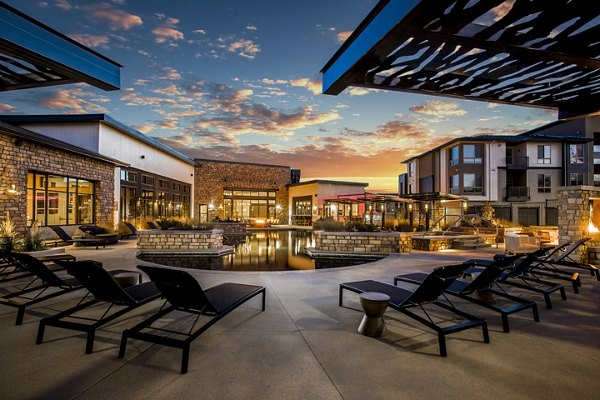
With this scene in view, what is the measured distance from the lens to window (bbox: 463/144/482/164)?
28.8 metres

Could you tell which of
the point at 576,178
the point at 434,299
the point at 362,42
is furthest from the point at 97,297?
the point at 576,178

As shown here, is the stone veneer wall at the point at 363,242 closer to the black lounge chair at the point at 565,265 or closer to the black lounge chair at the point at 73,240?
the black lounge chair at the point at 565,265

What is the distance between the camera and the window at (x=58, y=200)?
42.3ft

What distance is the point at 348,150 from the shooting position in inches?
1314

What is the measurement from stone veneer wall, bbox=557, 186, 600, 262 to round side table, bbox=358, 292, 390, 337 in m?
8.49

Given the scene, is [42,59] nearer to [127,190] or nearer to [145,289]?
[145,289]

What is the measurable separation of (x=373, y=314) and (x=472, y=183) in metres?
29.4

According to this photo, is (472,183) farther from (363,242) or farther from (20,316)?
(20,316)

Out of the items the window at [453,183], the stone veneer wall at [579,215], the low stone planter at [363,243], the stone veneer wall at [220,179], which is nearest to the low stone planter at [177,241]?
the low stone planter at [363,243]

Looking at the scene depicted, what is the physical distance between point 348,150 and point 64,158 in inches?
994

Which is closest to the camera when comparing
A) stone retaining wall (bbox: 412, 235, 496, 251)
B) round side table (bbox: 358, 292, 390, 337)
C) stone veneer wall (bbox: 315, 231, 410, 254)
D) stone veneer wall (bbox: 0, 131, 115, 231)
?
round side table (bbox: 358, 292, 390, 337)

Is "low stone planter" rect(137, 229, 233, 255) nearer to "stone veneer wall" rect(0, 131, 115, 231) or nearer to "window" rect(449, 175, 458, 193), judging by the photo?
"stone veneer wall" rect(0, 131, 115, 231)

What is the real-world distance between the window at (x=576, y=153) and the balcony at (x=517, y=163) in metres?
4.55

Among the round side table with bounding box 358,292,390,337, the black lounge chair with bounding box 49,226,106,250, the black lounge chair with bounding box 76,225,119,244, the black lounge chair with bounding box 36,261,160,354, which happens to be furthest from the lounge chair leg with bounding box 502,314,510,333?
the black lounge chair with bounding box 76,225,119,244
